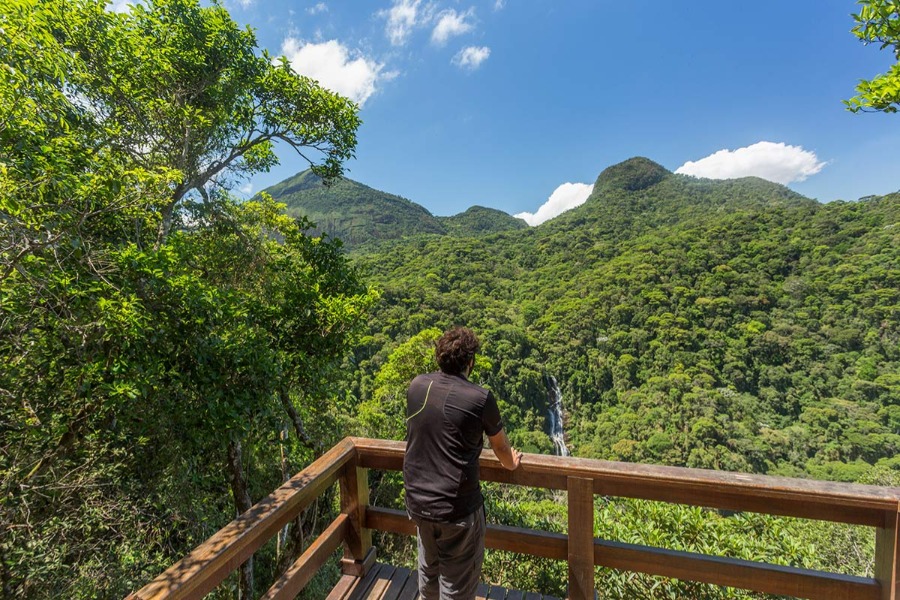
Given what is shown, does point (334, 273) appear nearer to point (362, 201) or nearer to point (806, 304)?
point (806, 304)

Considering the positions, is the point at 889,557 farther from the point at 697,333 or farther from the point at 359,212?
the point at 359,212

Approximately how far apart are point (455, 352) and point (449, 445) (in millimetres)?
349

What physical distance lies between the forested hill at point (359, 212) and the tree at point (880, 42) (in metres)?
56.5

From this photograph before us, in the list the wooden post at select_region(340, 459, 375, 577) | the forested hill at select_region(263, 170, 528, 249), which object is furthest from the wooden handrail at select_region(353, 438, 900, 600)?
the forested hill at select_region(263, 170, 528, 249)

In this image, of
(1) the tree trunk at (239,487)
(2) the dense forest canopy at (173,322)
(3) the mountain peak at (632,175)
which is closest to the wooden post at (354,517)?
(2) the dense forest canopy at (173,322)

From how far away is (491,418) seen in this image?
141 centimetres

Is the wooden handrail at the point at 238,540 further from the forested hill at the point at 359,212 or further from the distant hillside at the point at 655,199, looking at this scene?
the distant hillside at the point at 655,199

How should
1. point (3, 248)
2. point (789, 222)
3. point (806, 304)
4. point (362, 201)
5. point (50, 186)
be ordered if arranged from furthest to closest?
point (362, 201), point (789, 222), point (806, 304), point (50, 186), point (3, 248)

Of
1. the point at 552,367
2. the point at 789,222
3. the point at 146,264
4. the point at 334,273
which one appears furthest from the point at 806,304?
the point at 146,264

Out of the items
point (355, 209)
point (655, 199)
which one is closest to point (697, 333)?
point (655, 199)

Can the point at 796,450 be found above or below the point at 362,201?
below

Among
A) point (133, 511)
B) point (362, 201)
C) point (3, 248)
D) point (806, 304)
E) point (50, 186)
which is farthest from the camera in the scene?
point (362, 201)

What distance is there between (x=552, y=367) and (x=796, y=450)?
18.4 m

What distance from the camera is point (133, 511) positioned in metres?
2.82
